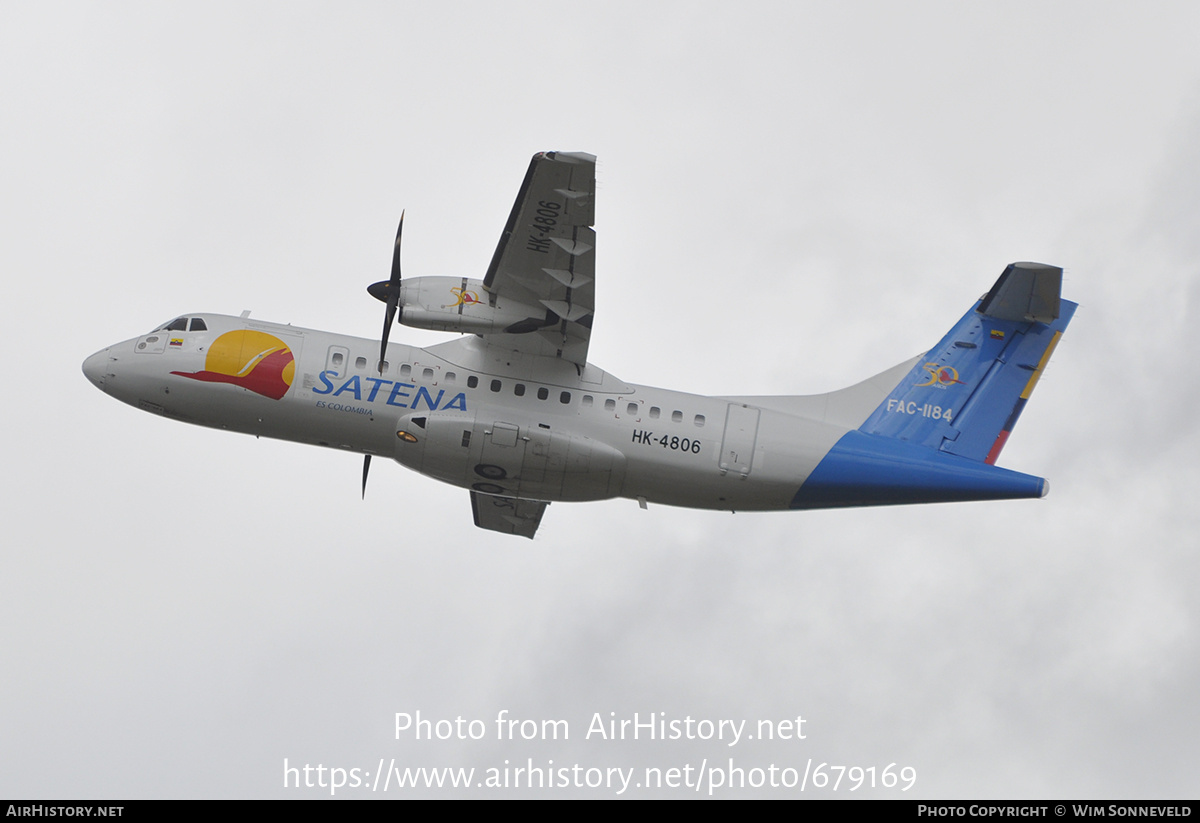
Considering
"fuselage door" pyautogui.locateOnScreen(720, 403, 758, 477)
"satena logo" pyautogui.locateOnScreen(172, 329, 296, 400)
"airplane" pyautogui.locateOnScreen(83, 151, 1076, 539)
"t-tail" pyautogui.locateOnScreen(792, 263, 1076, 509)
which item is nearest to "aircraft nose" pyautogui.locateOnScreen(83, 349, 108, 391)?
"airplane" pyautogui.locateOnScreen(83, 151, 1076, 539)

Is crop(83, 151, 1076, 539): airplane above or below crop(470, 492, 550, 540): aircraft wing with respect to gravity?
above

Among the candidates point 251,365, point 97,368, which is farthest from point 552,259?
point 97,368

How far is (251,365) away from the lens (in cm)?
2123

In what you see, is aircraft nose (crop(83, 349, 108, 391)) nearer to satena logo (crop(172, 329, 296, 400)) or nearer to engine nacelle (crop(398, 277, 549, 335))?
satena logo (crop(172, 329, 296, 400))

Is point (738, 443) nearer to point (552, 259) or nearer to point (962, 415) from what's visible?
point (962, 415)

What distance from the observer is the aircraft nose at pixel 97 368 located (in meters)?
21.8

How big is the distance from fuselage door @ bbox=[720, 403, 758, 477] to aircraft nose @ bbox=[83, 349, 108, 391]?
1166 centimetres

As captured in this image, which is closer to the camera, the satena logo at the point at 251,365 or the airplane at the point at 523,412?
the airplane at the point at 523,412

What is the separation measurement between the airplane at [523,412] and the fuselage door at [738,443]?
3 centimetres

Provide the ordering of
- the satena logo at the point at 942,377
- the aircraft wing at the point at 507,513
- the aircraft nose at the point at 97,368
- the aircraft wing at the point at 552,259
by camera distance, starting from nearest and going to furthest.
→ 1. the aircraft wing at the point at 552,259
2. the aircraft nose at the point at 97,368
3. the satena logo at the point at 942,377
4. the aircraft wing at the point at 507,513

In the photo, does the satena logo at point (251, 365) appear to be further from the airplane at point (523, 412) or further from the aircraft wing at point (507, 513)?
the aircraft wing at point (507, 513)

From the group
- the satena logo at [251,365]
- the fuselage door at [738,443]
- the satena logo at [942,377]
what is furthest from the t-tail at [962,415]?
the satena logo at [251,365]

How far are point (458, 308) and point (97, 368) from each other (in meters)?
7.25

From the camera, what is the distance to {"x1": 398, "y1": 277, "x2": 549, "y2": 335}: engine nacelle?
20125 mm
